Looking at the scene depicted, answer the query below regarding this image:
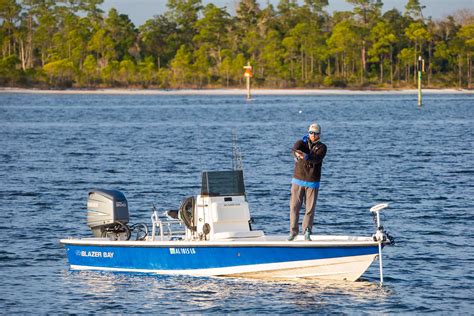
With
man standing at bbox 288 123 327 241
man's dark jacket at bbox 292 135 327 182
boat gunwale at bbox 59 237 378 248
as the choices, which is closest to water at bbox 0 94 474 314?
boat gunwale at bbox 59 237 378 248

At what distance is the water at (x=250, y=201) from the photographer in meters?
18.1

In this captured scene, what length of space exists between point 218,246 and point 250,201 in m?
13.1

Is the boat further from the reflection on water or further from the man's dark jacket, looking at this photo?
the man's dark jacket

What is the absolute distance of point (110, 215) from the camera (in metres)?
19.7

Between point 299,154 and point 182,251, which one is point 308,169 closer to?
point 299,154

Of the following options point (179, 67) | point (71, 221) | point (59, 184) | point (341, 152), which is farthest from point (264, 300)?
point (179, 67)

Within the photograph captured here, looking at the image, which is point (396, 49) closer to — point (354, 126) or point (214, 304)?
point (354, 126)

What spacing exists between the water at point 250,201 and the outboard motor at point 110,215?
76cm

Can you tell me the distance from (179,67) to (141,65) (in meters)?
7.83

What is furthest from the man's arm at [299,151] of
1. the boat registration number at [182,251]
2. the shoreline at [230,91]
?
the shoreline at [230,91]

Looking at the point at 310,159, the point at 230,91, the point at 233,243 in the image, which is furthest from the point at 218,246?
the point at 230,91

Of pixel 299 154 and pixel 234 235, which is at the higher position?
pixel 299 154

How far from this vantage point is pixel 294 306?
57.5 ft

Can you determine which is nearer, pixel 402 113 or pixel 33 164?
pixel 33 164
